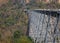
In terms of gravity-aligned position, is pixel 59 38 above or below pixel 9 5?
above

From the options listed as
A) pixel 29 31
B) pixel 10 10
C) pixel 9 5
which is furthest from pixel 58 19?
pixel 9 5

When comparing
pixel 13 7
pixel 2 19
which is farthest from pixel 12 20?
pixel 13 7

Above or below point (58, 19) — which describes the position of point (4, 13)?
below

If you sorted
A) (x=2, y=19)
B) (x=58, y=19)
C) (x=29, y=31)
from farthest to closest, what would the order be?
1. (x=2, y=19)
2. (x=29, y=31)
3. (x=58, y=19)

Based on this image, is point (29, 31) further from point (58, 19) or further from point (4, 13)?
point (58, 19)

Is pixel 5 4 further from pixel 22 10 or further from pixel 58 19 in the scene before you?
pixel 58 19

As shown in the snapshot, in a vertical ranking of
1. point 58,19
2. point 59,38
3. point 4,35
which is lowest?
point 4,35

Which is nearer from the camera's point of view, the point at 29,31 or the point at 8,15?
the point at 29,31

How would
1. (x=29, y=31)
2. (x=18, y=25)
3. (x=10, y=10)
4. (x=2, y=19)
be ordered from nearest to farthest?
(x=29, y=31) → (x=18, y=25) → (x=2, y=19) → (x=10, y=10)

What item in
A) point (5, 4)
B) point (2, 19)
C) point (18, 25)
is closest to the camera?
point (18, 25)
